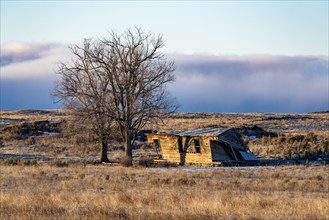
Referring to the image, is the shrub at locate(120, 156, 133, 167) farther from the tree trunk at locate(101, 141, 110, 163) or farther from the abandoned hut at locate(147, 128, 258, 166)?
the abandoned hut at locate(147, 128, 258, 166)

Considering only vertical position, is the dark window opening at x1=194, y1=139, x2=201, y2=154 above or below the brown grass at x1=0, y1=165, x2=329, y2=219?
above

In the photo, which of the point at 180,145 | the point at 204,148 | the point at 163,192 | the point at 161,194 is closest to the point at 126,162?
the point at 180,145

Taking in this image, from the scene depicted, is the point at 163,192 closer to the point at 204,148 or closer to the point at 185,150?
the point at 204,148

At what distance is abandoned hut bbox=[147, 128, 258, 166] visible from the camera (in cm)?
3150


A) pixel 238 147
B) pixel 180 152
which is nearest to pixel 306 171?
pixel 238 147

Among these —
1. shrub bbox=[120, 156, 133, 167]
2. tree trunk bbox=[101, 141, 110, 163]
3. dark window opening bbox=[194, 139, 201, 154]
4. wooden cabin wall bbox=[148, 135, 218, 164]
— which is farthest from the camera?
tree trunk bbox=[101, 141, 110, 163]

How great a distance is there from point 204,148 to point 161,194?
1492 cm

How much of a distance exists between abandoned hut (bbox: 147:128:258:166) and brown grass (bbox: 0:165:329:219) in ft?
17.0

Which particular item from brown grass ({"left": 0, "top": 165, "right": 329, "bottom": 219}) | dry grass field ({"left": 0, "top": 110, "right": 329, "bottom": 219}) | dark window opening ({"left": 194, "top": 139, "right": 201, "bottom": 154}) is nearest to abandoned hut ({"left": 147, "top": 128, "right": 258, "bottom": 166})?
dark window opening ({"left": 194, "top": 139, "right": 201, "bottom": 154})

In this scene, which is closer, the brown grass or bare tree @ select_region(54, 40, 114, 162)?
the brown grass

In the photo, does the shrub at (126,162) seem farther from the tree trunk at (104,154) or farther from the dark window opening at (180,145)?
the dark window opening at (180,145)

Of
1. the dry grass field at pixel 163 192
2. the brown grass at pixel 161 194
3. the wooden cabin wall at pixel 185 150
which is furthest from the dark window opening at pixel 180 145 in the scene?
the brown grass at pixel 161 194

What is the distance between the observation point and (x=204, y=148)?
31.9 meters

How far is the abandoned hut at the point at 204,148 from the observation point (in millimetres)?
31500
